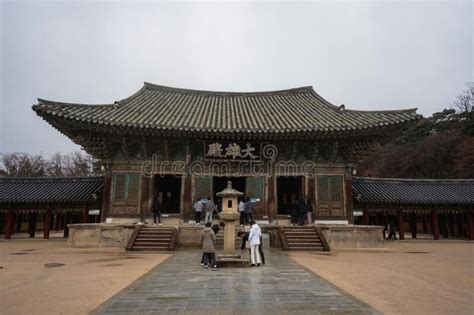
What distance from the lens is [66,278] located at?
806 cm

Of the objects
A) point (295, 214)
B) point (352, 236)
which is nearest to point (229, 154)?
point (295, 214)

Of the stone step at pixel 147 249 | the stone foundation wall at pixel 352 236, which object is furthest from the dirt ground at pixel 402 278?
the stone step at pixel 147 249

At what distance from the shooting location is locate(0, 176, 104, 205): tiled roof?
64.5 ft

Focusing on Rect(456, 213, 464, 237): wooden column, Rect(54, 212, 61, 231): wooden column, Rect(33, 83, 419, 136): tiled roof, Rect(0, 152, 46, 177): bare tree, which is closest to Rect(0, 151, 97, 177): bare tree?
Rect(0, 152, 46, 177): bare tree

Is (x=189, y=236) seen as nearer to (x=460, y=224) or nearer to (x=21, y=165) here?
(x=460, y=224)

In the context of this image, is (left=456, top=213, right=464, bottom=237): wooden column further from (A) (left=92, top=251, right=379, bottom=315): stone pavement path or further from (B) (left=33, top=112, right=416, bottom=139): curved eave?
(A) (left=92, top=251, right=379, bottom=315): stone pavement path

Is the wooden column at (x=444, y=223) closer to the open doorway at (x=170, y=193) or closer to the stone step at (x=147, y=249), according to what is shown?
the open doorway at (x=170, y=193)

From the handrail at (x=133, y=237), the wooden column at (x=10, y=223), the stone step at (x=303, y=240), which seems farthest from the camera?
the wooden column at (x=10, y=223)

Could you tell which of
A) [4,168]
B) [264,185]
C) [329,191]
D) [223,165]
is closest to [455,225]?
[329,191]

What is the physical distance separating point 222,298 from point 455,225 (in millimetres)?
→ 27432

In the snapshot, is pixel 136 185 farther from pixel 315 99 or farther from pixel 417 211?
pixel 417 211

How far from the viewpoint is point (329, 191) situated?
16594 millimetres

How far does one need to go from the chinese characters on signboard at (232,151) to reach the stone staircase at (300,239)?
172 inches

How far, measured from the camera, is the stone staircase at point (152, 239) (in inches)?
520
